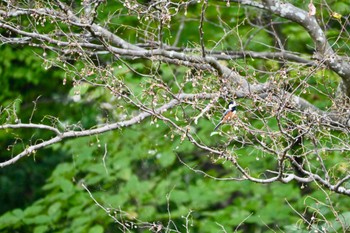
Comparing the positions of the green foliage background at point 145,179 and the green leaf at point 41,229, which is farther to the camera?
the green leaf at point 41,229

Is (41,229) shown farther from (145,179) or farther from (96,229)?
(145,179)

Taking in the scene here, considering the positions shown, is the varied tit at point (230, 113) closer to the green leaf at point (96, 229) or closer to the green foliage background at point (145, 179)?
the green foliage background at point (145, 179)

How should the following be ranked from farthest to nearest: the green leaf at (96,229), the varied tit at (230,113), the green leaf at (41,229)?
1. the green leaf at (41,229)
2. the green leaf at (96,229)
3. the varied tit at (230,113)

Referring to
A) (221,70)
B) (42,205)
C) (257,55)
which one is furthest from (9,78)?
(221,70)

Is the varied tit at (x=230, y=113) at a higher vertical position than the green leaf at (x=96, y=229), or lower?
higher

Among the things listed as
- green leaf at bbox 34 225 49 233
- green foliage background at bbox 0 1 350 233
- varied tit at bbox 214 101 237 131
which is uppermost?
varied tit at bbox 214 101 237 131

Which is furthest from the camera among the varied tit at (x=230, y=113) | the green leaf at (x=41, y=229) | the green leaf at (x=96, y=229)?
the green leaf at (x=41, y=229)

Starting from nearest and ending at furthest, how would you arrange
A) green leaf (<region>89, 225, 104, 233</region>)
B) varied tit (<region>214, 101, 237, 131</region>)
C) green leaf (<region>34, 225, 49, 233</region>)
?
varied tit (<region>214, 101, 237, 131</region>) → green leaf (<region>89, 225, 104, 233</region>) → green leaf (<region>34, 225, 49, 233</region>)

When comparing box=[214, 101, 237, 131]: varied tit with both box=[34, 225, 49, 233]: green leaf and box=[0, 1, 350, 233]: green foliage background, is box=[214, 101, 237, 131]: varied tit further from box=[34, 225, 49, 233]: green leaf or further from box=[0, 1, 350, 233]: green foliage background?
box=[34, 225, 49, 233]: green leaf

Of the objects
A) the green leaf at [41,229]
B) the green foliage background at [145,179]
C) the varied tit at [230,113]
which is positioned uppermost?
the varied tit at [230,113]

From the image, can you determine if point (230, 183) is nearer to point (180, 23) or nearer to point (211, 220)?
point (211, 220)

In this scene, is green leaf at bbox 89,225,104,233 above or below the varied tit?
below

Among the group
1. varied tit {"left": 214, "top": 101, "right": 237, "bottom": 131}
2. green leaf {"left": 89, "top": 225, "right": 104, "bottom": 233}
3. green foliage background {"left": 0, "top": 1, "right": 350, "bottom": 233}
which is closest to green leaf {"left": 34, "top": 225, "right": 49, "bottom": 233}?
green foliage background {"left": 0, "top": 1, "right": 350, "bottom": 233}

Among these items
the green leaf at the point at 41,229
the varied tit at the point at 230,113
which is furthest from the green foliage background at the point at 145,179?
the varied tit at the point at 230,113
